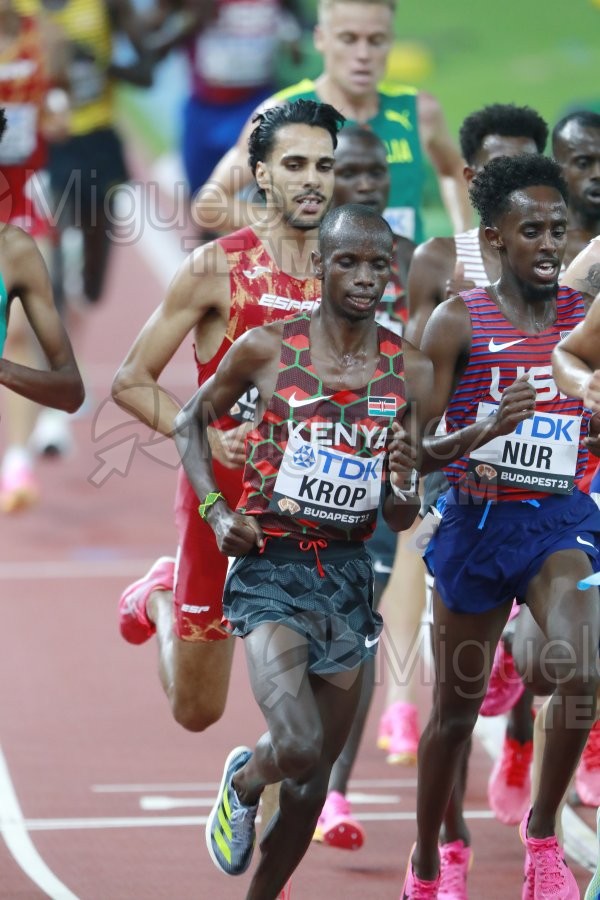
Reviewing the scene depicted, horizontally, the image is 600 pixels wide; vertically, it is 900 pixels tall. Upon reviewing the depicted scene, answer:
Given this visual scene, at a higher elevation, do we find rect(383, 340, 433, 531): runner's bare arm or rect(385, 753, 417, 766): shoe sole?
rect(383, 340, 433, 531): runner's bare arm

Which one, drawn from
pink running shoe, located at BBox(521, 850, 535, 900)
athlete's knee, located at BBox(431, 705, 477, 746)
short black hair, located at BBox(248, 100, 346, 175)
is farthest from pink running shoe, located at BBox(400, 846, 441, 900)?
short black hair, located at BBox(248, 100, 346, 175)

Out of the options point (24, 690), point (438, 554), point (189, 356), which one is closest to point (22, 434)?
point (24, 690)

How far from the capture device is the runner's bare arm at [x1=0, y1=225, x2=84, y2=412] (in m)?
6.23

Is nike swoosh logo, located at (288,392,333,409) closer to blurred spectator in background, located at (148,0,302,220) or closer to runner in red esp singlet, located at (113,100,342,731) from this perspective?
runner in red esp singlet, located at (113,100,342,731)

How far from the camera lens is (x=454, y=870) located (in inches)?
253

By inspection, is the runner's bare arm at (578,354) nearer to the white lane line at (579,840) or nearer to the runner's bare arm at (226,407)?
the runner's bare arm at (226,407)

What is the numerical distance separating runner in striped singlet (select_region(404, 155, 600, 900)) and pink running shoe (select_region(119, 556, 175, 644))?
5.21 feet

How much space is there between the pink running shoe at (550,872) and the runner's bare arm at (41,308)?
6.24 feet

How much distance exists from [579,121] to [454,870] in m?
2.62

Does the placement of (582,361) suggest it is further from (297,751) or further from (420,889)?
(420,889)

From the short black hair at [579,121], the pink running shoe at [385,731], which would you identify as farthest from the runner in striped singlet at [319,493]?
the pink running shoe at [385,731]

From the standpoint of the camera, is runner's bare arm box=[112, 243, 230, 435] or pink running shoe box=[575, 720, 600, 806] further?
pink running shoe box=[575, 720, 600, 806]

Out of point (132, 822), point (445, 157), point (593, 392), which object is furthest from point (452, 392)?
point (445, 157)

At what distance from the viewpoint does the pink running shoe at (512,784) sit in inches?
285
